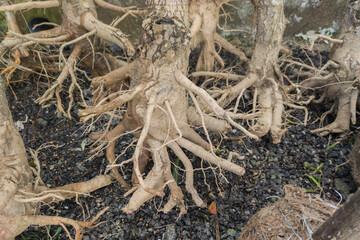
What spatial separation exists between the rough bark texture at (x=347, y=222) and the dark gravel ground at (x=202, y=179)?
2.43 ft

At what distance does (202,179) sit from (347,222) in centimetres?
113

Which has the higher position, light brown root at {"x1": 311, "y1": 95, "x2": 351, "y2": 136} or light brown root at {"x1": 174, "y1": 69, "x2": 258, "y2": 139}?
light brown root at {"x1": 174, "y1": 69, "x2": 258, "y2": 139}

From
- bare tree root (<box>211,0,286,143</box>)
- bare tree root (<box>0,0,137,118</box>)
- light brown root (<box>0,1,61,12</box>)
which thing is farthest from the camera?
bare tree root (<box>211,0,286,143</box>)

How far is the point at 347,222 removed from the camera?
0.78 m

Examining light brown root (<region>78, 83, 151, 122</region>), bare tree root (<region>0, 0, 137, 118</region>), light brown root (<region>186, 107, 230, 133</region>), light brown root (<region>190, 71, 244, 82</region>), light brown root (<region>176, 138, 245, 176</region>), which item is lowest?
light brown root (<region>176, 138, 245, 176</region>)

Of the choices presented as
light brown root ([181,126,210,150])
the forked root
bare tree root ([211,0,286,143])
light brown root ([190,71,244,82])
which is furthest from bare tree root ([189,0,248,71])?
the forked root

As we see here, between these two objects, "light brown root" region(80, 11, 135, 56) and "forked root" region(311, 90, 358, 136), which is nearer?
"light brown root" region(80, 11, 135, 56)

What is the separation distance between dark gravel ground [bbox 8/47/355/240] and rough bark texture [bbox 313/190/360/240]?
74cm

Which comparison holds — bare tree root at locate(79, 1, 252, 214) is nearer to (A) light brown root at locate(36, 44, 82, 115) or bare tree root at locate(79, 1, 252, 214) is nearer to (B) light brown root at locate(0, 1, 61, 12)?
(A) light brown root at locate(36, 44, 82, 115)

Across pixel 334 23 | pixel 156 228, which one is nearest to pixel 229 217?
pixel 156 228

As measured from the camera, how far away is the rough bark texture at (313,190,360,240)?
2.46 feet

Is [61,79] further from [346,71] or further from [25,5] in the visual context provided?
[346,71]

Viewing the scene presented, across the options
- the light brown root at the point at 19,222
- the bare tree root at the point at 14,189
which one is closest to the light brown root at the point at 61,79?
the bare tree root at the point at 14,189

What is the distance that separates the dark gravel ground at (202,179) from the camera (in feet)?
5.41
